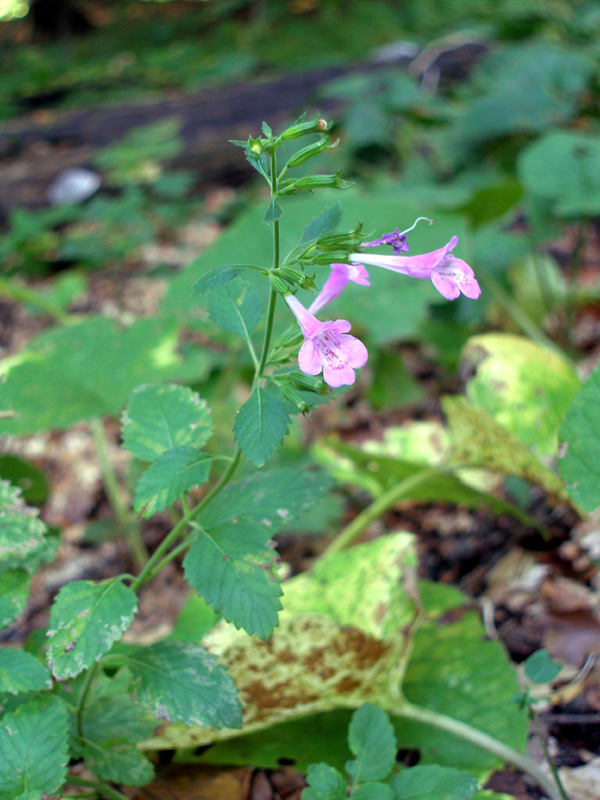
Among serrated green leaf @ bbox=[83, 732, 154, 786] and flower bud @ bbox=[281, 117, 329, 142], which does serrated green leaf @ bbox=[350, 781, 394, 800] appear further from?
flower bud @ bbox=[281, 117, 329, 142]

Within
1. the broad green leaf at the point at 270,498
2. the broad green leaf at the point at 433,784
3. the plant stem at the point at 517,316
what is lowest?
→ the plant stem at the point at 517,316

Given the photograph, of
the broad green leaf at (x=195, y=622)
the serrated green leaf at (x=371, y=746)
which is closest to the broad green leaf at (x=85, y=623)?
the serrated green leaf at (x=371, y=746)

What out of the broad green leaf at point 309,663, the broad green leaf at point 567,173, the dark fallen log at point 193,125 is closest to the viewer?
the broad green leaf at point 309,663

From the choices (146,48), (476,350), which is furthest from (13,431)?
(146,48)

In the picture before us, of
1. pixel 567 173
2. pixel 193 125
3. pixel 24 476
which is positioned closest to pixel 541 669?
pixel 24 476

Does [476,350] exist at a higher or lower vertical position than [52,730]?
lower

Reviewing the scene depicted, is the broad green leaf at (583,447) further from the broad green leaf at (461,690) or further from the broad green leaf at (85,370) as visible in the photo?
the broad green leaf at (85,370)

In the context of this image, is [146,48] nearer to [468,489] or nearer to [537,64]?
[537,64]
